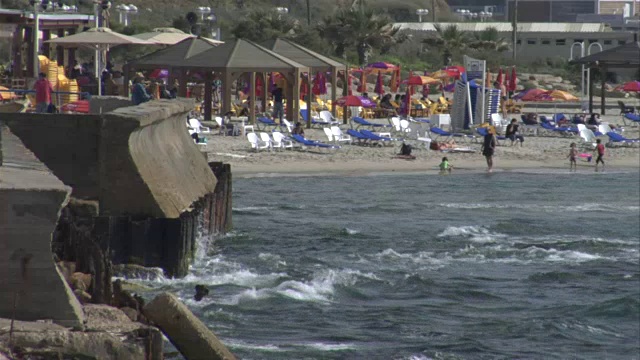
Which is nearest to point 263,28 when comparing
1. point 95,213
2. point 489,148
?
point 489,148

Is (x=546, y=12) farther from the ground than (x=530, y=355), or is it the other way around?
(x=546, y=12)

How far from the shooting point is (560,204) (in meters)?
29.6

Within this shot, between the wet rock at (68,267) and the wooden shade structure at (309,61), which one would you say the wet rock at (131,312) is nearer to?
the wet rock at (68,267)

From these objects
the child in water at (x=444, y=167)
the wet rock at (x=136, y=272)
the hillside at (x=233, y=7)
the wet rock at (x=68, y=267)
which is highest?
the hillside at (x=233, y=7)

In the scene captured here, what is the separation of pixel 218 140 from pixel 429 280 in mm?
15464

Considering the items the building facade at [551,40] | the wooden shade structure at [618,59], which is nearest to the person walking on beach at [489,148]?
the wooden shade structure at [618,59]

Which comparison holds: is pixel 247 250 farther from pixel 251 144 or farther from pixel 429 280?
pixel 251 144

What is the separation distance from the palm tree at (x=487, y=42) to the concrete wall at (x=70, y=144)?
154ft

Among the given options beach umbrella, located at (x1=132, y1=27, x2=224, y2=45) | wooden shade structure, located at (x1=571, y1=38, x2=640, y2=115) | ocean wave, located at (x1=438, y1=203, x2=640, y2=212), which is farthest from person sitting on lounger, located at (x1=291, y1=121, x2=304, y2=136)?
wooden shade structure, located at (x1=571, y1=38, x2=640, y2=115)

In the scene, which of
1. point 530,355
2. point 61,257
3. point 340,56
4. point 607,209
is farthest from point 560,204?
point 340,56

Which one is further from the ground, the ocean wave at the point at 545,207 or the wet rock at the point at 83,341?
the wet rock at the point at 83,341

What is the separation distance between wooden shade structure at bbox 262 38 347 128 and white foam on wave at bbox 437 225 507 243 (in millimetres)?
13262

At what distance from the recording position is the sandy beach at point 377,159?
32.8 m

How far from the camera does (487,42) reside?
63719 mm
